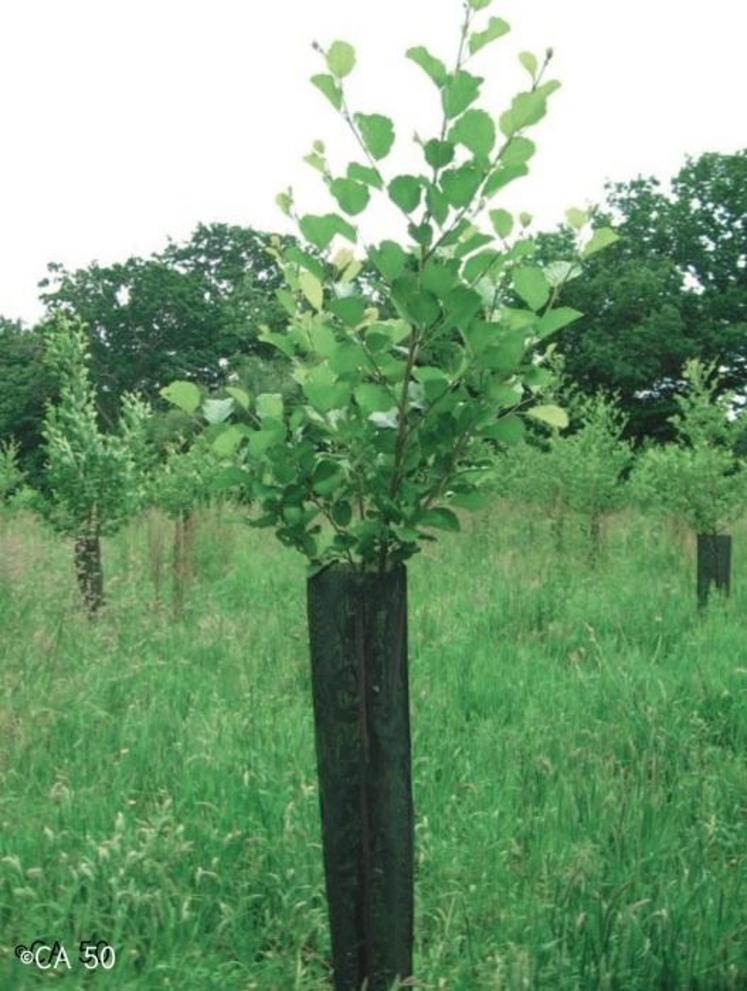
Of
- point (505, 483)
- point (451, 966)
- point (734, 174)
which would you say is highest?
point (734, 174)

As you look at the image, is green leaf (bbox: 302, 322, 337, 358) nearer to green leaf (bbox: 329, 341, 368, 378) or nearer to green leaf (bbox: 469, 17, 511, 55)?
green leaf (bbox: 329, 341, 368, 378)

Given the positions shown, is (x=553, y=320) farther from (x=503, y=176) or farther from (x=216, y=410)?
(x=216, y=410)

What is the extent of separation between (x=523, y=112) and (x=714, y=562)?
22.1 ft

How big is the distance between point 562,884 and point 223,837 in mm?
1043

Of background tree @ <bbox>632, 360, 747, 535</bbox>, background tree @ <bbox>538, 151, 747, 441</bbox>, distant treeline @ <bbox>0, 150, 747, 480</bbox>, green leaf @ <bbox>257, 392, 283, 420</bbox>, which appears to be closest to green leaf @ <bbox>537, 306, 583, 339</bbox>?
green leaf @ <bbox>257, 392, 283, 420</bbox>

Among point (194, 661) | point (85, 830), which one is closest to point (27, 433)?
point (194, 661)

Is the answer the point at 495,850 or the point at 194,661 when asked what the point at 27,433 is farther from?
the point at 495,850

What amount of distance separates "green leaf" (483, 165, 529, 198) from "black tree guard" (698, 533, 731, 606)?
654cm

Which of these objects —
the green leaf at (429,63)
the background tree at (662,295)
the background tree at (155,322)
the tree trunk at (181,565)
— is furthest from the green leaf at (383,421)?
the background tree at (155,322)

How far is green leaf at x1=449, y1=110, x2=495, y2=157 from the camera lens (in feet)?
6.76

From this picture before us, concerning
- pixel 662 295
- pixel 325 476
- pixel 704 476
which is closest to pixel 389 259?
pixel 325 476

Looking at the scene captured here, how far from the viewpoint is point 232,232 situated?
45.6 meters

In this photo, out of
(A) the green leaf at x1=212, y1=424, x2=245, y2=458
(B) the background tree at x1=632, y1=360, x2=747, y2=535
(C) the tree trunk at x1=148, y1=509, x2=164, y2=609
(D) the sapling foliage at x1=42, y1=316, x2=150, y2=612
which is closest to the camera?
(A) the green leaf at x1=212, y1=424, x2=245, y2=458

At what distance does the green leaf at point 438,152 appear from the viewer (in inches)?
82.1
